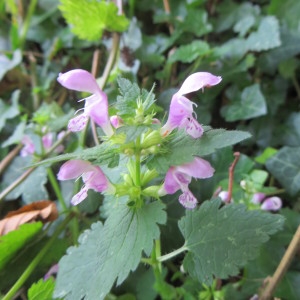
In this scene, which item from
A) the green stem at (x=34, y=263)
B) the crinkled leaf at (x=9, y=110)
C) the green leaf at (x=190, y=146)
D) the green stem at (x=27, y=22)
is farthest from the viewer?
the green stem at (x=27, y=22)

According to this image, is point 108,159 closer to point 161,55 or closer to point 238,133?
point 238,133

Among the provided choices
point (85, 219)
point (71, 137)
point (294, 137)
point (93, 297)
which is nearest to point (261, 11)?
point (294, 137)

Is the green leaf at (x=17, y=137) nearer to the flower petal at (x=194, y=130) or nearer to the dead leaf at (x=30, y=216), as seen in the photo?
the dead leaf at (x=30, y=216)

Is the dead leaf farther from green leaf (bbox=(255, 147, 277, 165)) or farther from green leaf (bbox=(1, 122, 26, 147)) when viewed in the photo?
green leaf (bbox=(255, 147, 277, 165))

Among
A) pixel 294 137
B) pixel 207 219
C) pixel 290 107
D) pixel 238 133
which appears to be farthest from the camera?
pixel 290 107

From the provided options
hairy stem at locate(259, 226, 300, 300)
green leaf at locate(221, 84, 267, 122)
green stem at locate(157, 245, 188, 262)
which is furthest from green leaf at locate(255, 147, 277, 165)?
green stem at locate(157, 245, 188, 262)

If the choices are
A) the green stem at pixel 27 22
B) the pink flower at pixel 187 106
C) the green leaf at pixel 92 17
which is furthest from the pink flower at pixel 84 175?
the green stem at pixel 27 22
